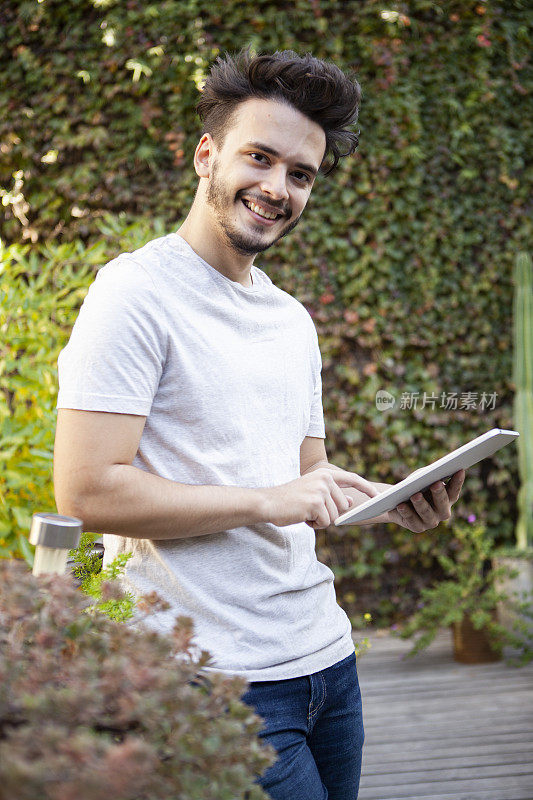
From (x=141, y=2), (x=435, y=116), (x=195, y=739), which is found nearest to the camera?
(x=195, y=739)

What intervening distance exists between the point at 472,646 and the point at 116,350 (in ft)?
9.72

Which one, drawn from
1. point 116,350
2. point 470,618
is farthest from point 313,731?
point 470,618

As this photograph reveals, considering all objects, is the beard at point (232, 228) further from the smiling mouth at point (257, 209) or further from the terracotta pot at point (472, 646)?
the terracotta pot at point (472, 646)

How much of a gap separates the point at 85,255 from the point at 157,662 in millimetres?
2217

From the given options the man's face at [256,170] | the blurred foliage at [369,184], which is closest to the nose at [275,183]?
the man's face at [256,170]

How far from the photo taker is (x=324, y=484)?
3.38 ft

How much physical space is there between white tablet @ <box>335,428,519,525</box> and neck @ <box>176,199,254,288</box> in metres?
0.41

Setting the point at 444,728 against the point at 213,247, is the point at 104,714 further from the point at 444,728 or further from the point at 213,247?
the point at 444,728

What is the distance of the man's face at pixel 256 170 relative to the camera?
46.2 inches

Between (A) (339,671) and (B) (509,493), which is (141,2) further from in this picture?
(A) (339,671)

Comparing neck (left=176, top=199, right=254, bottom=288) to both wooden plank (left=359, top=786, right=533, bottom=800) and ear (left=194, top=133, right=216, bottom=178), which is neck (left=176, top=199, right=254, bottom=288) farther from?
wooden plank (left=359, top=786, right=533, bottom=800)

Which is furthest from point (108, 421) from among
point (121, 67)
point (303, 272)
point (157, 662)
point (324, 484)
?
point (121, 67)

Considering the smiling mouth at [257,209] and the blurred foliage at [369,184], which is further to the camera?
the blurred foliage at [369,184]

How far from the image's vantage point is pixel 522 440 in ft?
12.4
